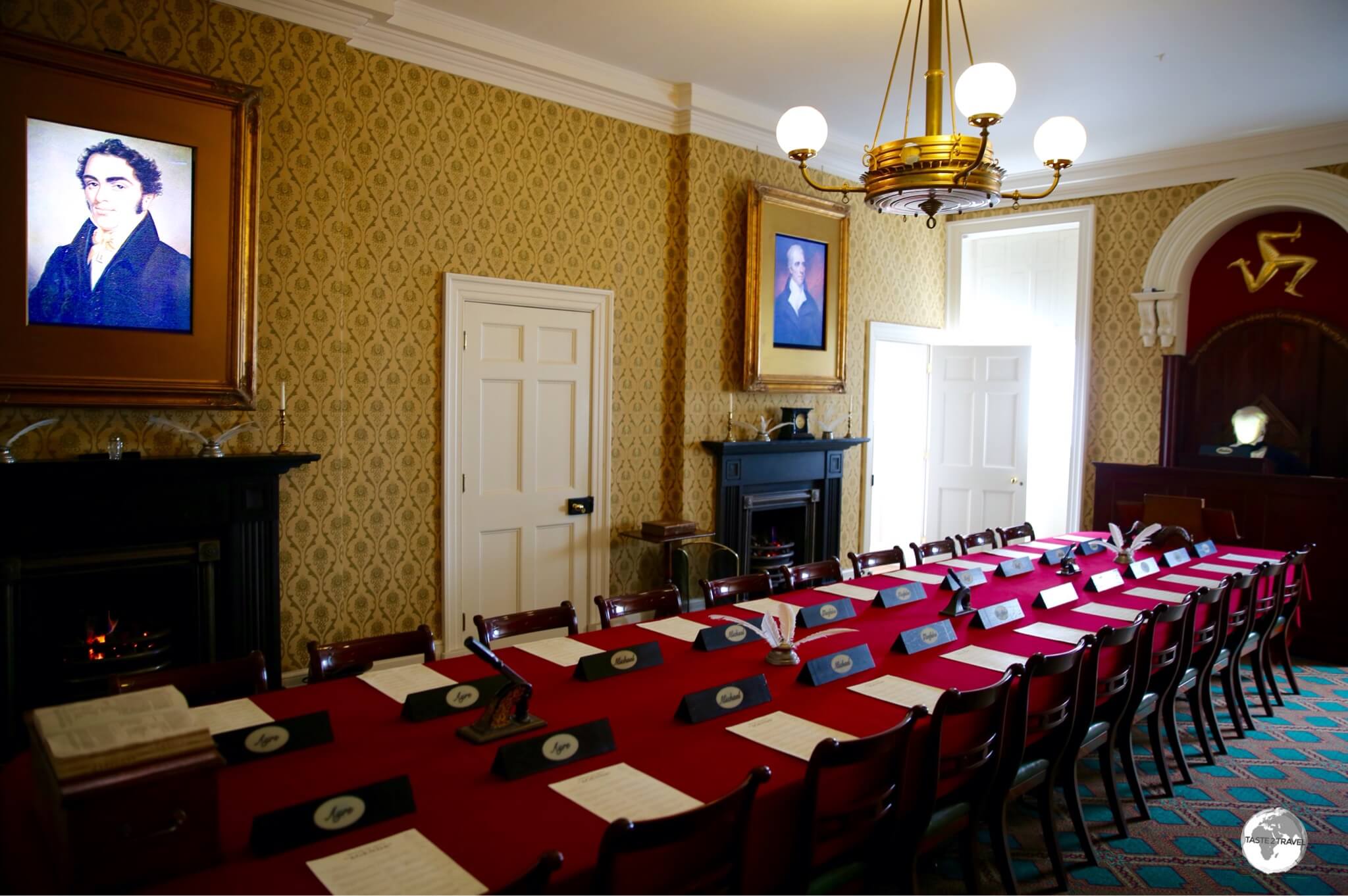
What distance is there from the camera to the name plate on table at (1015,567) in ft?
14.0

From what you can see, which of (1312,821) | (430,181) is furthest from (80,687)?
(1312,821)

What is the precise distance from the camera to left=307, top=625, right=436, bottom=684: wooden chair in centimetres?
262

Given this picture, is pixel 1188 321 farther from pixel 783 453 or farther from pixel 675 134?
pixel 675 134

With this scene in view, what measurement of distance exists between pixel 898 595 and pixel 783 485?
2.92 m

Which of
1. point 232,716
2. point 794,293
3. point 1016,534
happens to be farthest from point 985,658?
point 794,293

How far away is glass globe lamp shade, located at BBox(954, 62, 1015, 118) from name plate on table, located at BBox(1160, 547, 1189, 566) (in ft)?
10.0

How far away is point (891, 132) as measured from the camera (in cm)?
645

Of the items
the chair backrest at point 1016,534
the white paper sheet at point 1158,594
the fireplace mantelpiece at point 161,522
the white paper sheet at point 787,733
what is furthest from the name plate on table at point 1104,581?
the fireplace mantelpiece at point 161,522

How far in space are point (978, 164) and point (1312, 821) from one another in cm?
289

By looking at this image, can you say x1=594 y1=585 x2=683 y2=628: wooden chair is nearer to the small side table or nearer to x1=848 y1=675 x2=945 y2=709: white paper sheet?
x1=848 y1=675 x2=945 y2=709: white paper sheet

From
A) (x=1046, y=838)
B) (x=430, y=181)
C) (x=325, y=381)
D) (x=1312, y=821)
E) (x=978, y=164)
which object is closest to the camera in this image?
(x=1046, y=838)

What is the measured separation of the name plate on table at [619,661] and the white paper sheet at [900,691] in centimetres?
62

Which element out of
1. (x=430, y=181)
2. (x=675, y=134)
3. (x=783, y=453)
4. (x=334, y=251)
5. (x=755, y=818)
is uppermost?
(x=675, y=134)

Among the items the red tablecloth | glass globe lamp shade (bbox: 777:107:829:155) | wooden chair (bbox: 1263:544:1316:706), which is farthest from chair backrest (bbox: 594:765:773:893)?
wooden chair (bbox: 1263:544:1316:706)
